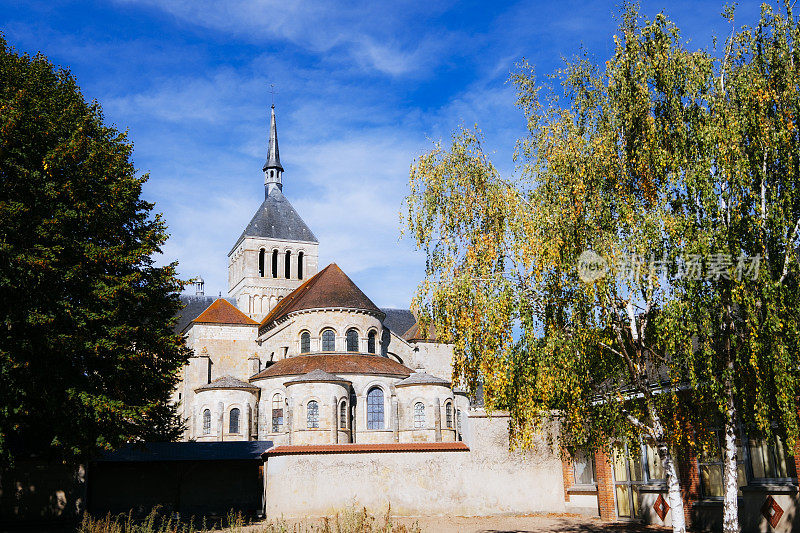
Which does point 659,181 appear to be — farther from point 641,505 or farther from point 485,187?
point 641,505

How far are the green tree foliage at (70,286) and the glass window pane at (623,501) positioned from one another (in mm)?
12229

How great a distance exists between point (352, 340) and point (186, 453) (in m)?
12.3

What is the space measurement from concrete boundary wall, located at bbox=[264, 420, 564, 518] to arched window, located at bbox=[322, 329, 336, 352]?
54.3 ft

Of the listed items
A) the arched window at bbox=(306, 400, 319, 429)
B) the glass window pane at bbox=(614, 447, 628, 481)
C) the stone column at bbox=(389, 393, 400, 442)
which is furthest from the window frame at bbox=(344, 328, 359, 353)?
the glass window pane at bbox=(614, 447, 628, 481)

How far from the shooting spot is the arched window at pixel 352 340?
36.4 metres

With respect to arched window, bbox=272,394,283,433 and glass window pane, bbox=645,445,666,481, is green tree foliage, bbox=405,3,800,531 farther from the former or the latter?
arched window, bbox=272,394,283,433

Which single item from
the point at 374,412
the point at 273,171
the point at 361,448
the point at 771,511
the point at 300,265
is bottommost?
the point at 771,511

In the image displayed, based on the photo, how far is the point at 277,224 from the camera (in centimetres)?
5578

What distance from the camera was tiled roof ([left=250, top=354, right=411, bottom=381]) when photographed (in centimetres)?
3328

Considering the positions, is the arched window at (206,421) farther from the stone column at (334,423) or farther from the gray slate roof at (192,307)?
the gray slate roof at (192,307)

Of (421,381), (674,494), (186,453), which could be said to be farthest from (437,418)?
(674,494)

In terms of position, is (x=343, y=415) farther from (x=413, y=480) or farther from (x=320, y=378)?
(x=413, y=480)

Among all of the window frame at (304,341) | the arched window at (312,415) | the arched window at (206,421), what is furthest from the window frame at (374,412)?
the arched window at (206,421)

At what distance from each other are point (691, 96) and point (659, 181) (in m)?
1.51
